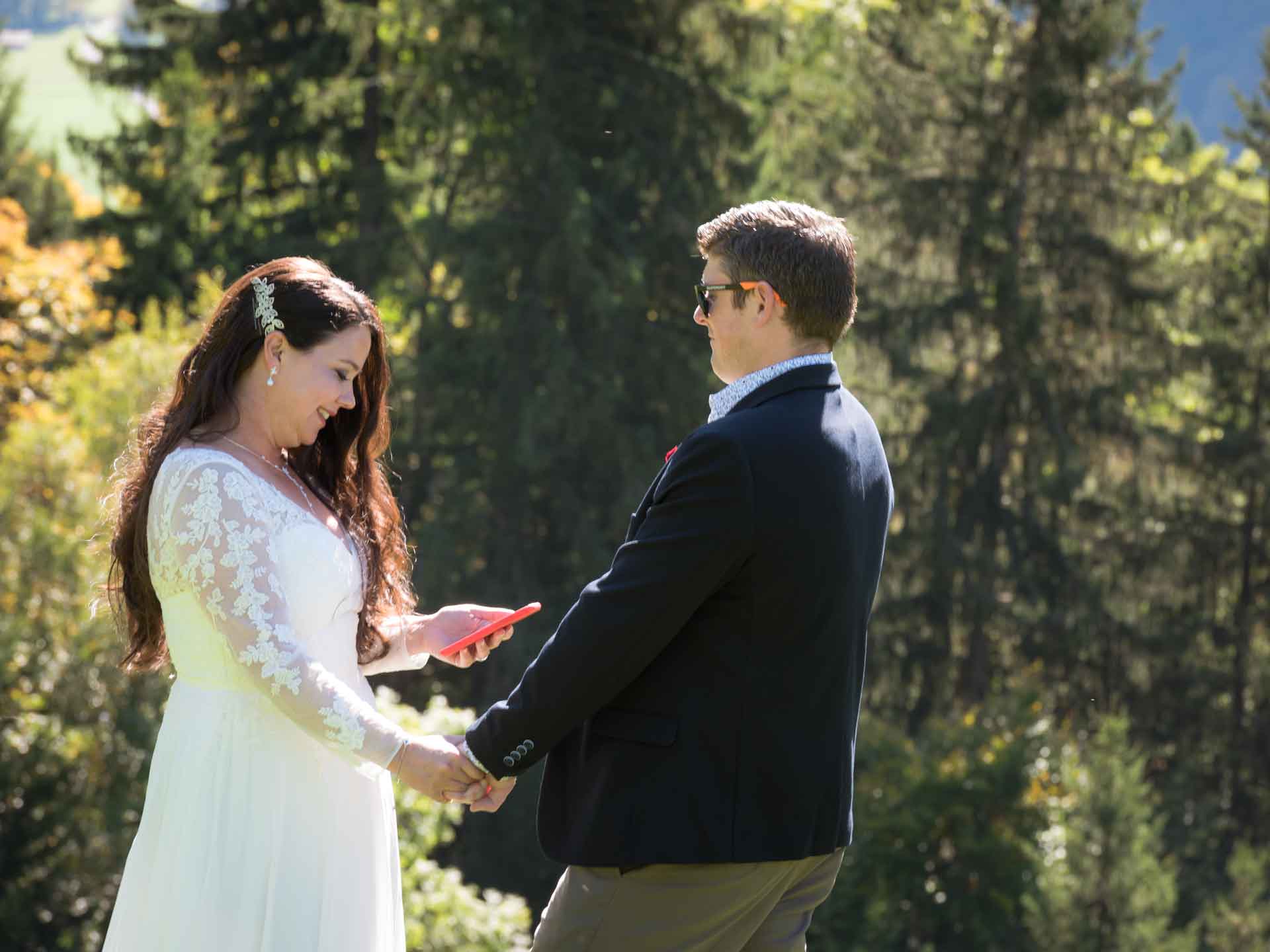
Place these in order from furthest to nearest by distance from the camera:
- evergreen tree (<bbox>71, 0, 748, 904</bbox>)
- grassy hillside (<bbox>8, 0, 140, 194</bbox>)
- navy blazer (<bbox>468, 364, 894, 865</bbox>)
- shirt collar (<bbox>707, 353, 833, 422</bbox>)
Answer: grassy hillside (<bbox>8, 0, 140, 194</bbox>)
evergreen tree (<bbox>71, 0, 748, 904</bbox>)
shirt collar (<bbox>707, 353, 833, 422</bbox>)
navy blazer (<bbox>468, 364, 894, 865</bbox>)

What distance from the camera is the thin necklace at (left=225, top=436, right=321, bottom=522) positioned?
2717mm

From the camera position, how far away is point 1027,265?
53.9 ft

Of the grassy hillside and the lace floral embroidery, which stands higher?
the grassy hillside

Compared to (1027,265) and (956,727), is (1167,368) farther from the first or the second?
(956,727)

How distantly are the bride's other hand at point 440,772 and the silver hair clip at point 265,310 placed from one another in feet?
2.54

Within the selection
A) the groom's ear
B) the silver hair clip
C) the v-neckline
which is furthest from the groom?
the silver hair clip

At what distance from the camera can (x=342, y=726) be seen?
257 cm

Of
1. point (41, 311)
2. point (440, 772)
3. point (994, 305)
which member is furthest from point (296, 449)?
point (41, 311)

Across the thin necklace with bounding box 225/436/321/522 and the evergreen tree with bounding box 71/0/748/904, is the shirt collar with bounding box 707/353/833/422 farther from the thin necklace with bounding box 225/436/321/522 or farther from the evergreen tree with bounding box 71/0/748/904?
the evergreen tree with bounding box 71/0/748/904

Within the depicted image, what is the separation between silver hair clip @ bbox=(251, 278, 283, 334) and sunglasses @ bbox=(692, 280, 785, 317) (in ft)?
2.55

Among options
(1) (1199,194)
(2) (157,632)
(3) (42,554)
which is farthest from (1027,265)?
(2) (157,632)

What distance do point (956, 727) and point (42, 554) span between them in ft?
26.6

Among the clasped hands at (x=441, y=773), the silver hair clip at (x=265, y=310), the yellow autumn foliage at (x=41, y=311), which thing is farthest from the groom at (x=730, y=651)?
the yellow autumn foliage at (x=41, y=311)

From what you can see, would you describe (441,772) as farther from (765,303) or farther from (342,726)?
(765,303)
